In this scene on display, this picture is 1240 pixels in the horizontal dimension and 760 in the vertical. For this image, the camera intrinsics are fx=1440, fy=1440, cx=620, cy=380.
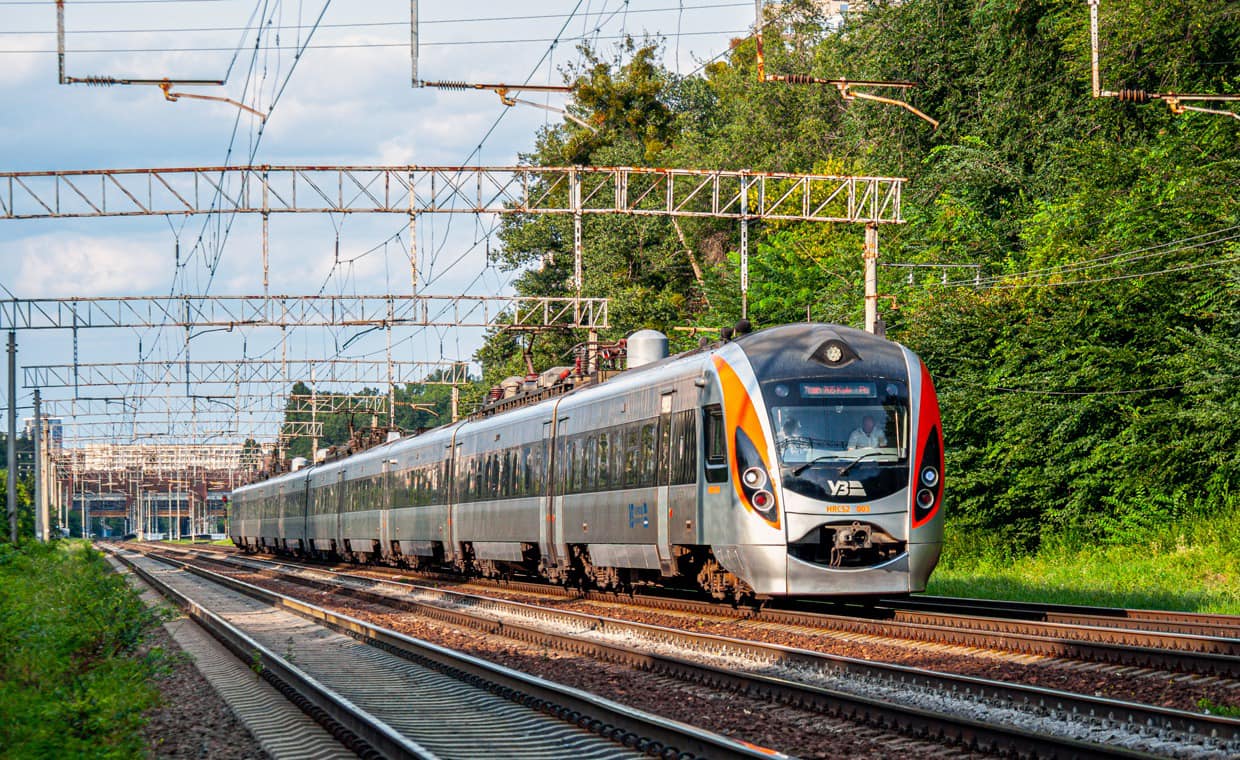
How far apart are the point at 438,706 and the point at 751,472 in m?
5.57

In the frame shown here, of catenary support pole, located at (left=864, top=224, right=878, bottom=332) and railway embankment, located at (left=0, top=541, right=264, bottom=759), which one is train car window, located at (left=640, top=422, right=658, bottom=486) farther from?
catenary support pole, located at (left=864, top=224, right=878, bottom=332)

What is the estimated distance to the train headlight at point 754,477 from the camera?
52.7ft

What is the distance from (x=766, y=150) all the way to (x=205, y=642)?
1949 inches

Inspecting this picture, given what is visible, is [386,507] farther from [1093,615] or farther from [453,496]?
[1093,615]

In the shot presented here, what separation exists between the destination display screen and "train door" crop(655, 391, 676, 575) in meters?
2.91

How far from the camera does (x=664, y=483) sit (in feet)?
62.0

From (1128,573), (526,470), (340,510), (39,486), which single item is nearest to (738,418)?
(1128,573)

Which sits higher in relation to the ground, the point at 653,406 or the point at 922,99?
the point at 922,99

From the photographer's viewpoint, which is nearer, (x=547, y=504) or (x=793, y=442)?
(x=793, y=442)

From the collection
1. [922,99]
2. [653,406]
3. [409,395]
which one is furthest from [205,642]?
[409,395]

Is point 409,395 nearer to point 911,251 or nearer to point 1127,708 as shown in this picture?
point 911,251

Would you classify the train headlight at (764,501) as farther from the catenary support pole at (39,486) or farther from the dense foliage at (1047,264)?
the catenary support pole at (39,486)

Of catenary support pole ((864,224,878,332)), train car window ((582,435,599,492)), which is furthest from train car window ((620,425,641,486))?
catenary support pole ((864,224,878,332))

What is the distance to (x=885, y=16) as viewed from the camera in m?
47.8
